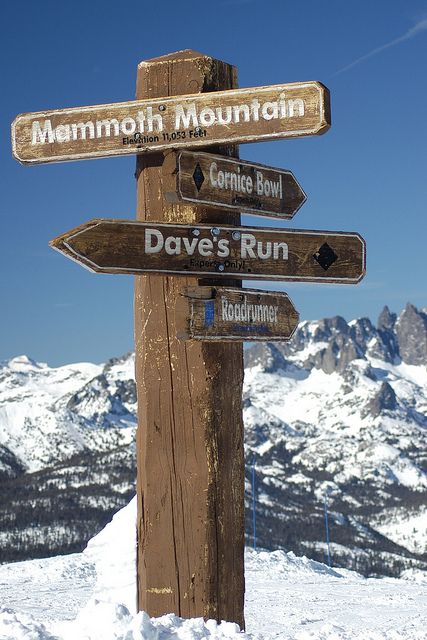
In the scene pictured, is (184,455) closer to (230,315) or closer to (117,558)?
(230,315)

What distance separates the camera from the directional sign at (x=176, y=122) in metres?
7.93

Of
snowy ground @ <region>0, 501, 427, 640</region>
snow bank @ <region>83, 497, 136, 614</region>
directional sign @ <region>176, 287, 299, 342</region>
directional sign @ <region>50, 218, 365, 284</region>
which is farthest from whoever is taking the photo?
snow bank @ <region>83, 497, 136, 614</region>

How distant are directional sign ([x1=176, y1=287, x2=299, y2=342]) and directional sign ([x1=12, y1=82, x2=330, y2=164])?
4.22 ft

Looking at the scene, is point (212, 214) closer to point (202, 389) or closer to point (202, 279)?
point (202, 279)

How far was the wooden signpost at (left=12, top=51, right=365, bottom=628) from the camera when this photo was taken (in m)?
7.90

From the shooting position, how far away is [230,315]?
7906 millimetres

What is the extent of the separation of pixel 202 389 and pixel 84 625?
2088 mm

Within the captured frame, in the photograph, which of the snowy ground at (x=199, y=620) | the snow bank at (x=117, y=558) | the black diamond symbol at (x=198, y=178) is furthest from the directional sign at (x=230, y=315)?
the snow bank at (x=117, y=558)

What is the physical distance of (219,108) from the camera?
316 inches

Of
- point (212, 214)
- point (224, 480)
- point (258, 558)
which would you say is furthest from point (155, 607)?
point (258, 558)

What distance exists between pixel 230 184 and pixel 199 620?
3.57 m

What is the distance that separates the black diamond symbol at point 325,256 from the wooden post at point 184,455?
769mm

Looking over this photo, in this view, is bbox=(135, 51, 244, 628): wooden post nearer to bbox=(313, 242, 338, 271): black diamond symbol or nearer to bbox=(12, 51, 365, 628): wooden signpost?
bbox=(12, 51, 365, 628): wooden signpost

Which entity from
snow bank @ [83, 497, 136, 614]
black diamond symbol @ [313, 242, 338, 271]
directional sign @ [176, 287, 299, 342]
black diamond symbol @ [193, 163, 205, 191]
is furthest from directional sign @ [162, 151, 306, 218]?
snow bank @ [83, 497, 136, 614]
